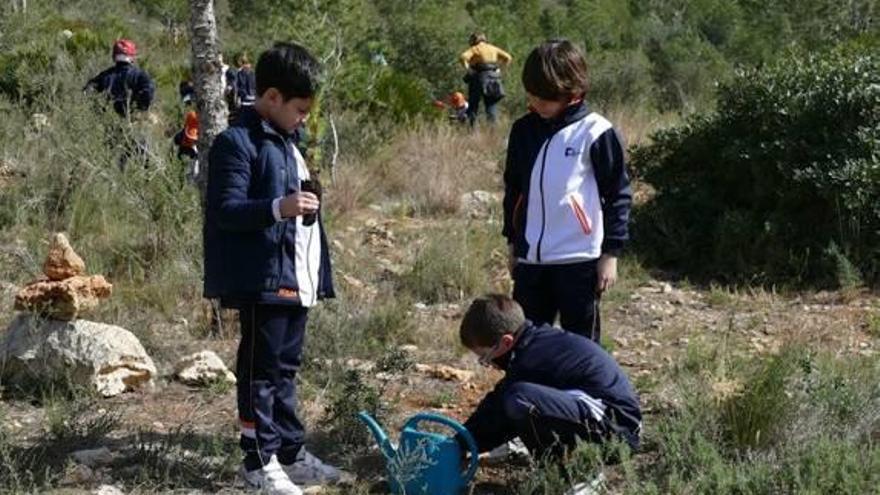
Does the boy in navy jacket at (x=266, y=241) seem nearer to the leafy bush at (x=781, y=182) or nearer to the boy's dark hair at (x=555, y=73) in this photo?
the boy's dark hair at (x=555, y=73)

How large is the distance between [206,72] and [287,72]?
8.43 ft

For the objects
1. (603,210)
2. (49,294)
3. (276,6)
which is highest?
(276,6)

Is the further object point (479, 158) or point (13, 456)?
point (479, 158)

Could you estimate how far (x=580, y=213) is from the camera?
424 cm

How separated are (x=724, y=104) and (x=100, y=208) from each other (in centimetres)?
416

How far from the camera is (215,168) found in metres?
3.88

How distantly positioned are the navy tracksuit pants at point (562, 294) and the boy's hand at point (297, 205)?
3.32 feet

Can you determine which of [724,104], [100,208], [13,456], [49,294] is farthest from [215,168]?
[724,104]

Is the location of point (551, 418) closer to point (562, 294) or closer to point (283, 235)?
point (562, 294)

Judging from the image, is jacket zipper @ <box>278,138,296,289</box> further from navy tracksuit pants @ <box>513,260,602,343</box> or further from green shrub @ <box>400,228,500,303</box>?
green shrub @ <box>400,228,500,303</box>

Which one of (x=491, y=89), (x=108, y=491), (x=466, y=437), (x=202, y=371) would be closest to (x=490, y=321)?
(x=466, y=437)

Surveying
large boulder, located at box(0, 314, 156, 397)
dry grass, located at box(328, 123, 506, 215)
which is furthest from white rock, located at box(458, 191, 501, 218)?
large boulder, located at box(0, 314, 156, 397)

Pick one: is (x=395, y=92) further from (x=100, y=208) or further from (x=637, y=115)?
(x=100, y=208)

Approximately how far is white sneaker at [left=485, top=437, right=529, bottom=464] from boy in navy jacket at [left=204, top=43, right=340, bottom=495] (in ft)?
2.51
